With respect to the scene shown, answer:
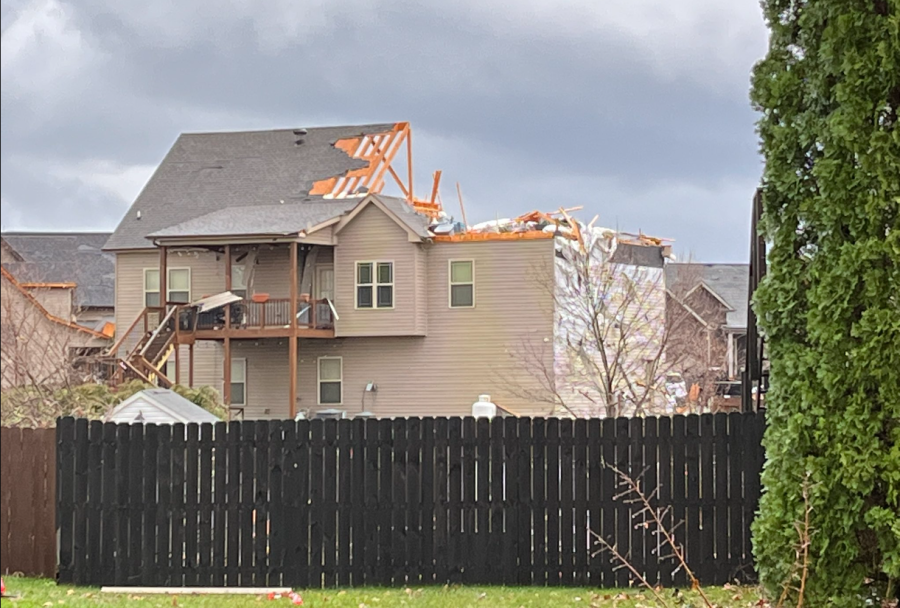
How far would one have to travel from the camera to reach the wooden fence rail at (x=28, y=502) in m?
8.48

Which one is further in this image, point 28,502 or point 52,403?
point 52,403

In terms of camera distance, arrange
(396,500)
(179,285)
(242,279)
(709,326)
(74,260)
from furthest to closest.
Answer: (74,260), (179,285), (242,279), (709,326), (396,500)

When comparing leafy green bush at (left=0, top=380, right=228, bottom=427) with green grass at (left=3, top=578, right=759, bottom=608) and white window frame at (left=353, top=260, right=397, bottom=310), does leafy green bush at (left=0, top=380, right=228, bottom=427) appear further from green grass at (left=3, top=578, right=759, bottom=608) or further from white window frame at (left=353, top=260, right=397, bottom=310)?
green grass at (left=3, top=578, right=759, bottom=608)

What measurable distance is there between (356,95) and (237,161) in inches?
252

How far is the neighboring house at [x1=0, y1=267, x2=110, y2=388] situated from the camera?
2011 centimetres

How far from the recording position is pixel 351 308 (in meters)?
25.2

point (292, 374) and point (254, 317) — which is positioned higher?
point (254, 317)

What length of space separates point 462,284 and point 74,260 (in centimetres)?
1436

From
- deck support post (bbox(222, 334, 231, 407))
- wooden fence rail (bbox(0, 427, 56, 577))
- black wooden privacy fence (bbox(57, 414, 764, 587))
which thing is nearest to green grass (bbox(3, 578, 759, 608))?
black wooden privacy fence (bbox(57, 414, 764, 587))

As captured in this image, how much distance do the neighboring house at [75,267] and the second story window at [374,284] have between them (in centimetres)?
790

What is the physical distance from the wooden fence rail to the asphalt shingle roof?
20.3 metres

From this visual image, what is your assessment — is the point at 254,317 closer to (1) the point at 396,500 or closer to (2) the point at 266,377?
(2) the point at 266,377

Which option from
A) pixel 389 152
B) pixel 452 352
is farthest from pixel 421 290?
pixel 389 152

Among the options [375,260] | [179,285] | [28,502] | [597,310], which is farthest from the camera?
[179,285]
